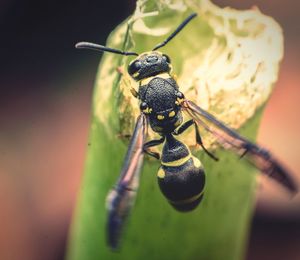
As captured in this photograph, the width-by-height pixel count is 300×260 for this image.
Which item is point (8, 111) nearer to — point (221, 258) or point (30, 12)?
point (30, 12)

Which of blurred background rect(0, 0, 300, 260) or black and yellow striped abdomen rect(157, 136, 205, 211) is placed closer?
black and yellow striped abdomen rect(157, 136, 205, 211)

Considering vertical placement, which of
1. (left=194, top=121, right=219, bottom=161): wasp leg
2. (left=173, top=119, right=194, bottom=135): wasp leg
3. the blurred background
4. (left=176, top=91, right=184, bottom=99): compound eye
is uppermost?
the blurred background

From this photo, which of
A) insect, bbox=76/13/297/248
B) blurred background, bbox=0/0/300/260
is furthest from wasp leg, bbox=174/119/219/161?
blurred background, bbox=0/0/300/260

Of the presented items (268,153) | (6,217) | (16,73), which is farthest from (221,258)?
(16,73)

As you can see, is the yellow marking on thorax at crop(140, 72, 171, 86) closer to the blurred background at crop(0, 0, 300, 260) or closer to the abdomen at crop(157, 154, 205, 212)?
the abdomen at crop(157, 154, 205, 212)

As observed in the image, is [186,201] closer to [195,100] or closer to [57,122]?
[195,100]

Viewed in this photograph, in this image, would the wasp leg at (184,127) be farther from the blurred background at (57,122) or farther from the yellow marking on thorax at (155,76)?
the blurred background at (57,122)

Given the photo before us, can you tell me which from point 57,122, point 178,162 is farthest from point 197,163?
point 57,122
